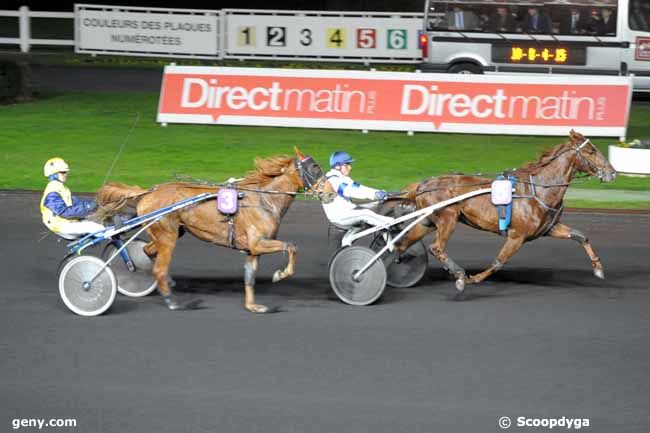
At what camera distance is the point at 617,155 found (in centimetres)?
1574

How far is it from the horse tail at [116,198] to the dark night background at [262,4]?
27807 mm

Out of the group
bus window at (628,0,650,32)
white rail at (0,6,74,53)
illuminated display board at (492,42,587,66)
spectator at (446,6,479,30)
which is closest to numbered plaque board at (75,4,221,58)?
white rail at (0,6,74,53)

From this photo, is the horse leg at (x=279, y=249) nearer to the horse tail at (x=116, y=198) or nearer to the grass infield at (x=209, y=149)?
the horse tail at (x=116, y=198)

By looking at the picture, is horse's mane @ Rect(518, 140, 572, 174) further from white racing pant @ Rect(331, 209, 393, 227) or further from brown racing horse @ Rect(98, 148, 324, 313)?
brown racing horse @ Rect(98, 148, 324, 313)

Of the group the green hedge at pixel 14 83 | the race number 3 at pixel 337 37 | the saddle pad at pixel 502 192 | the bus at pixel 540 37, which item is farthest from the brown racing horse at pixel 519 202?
the race number 3 at pixel 337 37

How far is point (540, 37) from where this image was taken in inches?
896

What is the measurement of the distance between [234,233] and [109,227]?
115 cm

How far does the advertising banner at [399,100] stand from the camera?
58.4 feet

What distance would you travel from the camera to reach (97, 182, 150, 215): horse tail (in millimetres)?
9367

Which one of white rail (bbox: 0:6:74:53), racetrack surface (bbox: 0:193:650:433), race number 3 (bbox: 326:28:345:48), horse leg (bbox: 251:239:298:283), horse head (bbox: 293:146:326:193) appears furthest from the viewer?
white rail (bbox: 0:6:74:53)

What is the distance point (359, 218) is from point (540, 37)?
14630 millimetres

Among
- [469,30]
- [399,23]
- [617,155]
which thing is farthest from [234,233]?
[399,23]

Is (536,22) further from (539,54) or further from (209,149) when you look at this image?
(209,149)

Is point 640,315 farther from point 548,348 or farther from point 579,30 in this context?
point 579,30
